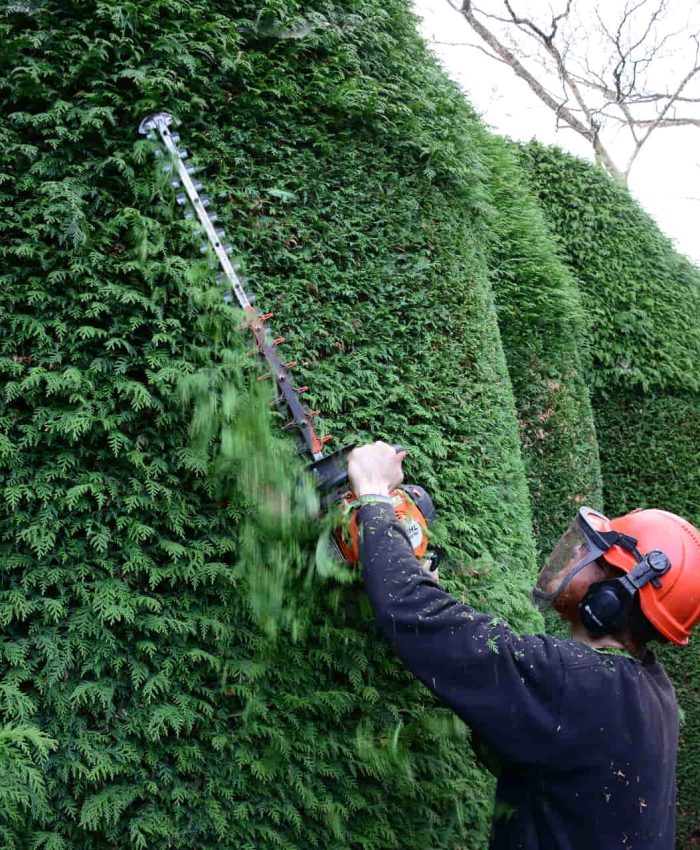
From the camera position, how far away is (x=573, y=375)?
18.7 feet

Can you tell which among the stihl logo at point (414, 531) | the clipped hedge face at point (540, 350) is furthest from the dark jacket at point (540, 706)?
the clipped hedge face at point (540, 350)

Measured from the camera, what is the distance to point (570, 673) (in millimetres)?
1954

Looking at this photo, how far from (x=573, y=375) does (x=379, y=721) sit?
378cm

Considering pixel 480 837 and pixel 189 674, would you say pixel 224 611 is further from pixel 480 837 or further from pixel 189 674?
pixel 480 837

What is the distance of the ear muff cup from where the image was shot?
2.14m

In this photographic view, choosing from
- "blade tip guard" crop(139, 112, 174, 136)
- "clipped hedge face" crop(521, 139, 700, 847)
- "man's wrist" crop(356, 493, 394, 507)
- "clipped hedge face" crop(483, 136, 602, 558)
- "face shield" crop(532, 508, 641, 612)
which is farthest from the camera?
"clipped hedge face" crop(521, 139, 700, 847)

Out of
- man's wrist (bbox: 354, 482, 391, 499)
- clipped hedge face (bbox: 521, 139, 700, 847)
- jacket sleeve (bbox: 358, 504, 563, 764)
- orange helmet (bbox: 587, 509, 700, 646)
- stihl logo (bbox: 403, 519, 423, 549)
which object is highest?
orange helmet (bbox: 587, 509, 700, 646)

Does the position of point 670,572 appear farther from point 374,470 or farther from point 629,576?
point 374,470

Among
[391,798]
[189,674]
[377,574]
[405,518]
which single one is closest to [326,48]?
[405,518]

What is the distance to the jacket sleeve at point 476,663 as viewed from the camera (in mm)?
1894

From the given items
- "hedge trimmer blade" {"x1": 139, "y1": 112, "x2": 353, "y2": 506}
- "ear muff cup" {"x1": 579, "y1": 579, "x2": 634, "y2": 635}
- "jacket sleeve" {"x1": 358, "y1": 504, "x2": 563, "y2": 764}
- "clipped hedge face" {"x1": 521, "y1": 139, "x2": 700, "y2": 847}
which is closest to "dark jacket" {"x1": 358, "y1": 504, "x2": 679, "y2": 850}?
"jacket sleeve" {"x1": 358, "y1": 504, "x2": 563, "y2": 764}

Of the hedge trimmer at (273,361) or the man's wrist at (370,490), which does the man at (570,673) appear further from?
the hedge trimmer at (273,361)

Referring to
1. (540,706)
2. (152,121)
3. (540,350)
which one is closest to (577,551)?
(540,706)

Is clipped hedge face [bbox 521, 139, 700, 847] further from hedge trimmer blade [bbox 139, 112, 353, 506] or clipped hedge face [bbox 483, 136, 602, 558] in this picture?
hedge trimmer blade [bbox 139, 112, 353, 506]
